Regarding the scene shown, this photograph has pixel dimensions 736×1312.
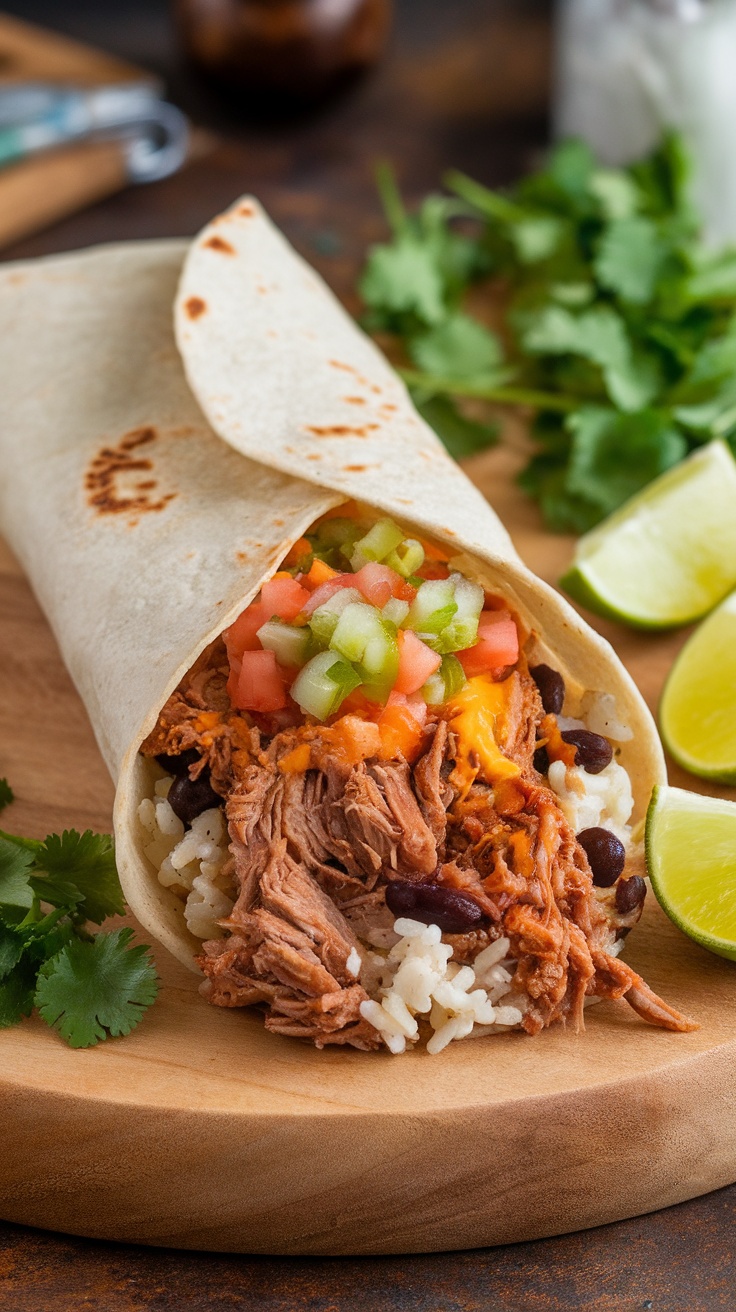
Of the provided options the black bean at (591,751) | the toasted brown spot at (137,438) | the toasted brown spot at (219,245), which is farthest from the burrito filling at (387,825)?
the toasted brown spot at (219,245)

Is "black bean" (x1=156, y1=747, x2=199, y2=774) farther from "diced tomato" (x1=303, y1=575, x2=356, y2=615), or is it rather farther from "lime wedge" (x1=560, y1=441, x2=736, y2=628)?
"lime wedge" (x1=560, y1=441, x2=736, y2=628)

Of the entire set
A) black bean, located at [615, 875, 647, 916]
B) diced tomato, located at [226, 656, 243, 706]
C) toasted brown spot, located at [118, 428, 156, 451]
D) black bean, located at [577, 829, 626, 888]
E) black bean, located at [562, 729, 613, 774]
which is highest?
toasted brown spot, located at [118, 428, 156, 451]

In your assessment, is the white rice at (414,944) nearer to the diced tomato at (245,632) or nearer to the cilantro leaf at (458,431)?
the diced tomato at (245,632)


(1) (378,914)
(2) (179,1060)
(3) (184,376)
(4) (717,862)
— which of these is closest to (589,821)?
(4) (717,862)

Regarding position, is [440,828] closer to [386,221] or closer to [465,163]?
[386,221]

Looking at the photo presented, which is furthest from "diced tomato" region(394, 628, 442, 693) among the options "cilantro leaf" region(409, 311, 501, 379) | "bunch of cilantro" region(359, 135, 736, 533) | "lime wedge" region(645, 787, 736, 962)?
"cilantro leaf" region(409, 311, 501, 379)

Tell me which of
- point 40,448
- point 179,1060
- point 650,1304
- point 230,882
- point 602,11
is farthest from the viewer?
point 602,11
